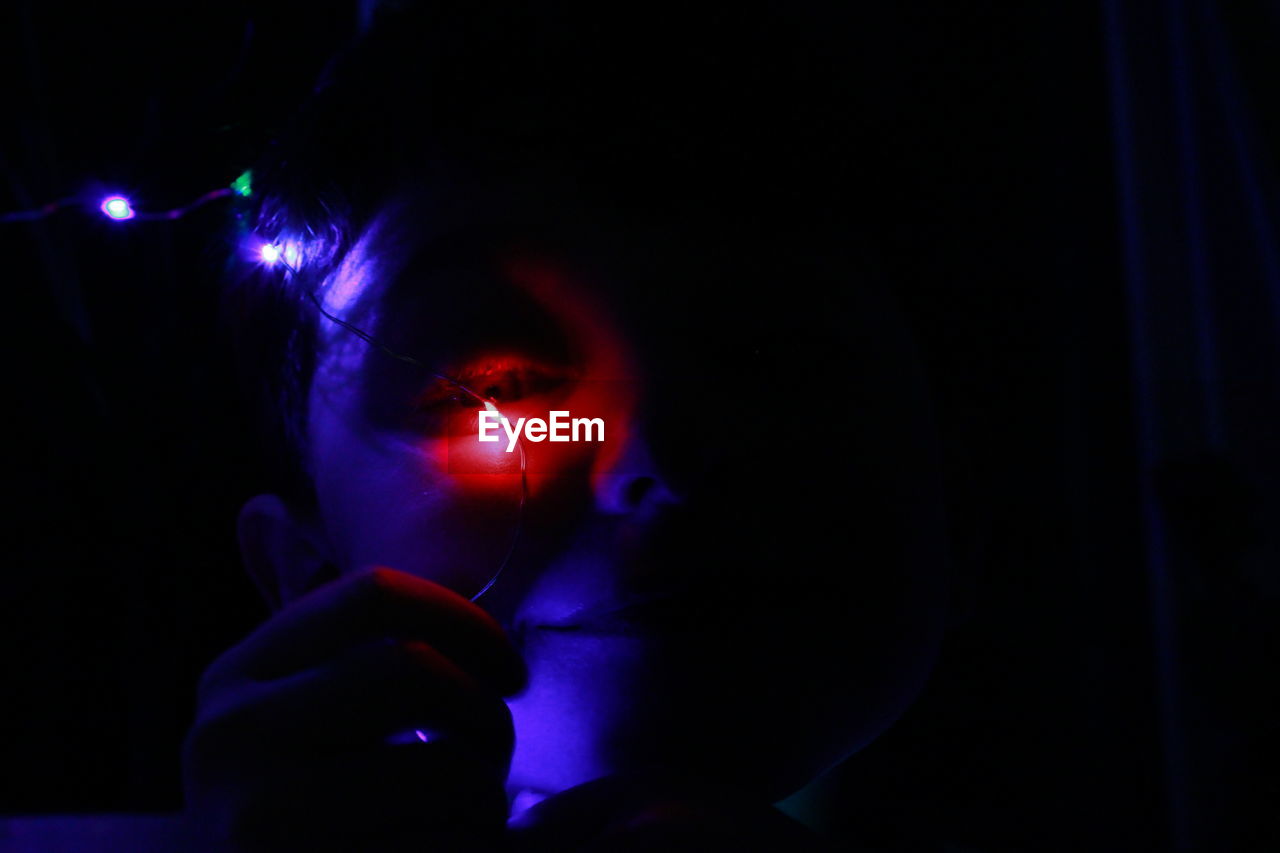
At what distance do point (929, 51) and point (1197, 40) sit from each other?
1.18ft

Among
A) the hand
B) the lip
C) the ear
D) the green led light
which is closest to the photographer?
the hand

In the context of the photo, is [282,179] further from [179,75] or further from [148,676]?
[148,676]

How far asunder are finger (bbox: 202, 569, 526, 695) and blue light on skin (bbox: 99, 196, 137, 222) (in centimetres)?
65

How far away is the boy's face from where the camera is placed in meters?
0.63

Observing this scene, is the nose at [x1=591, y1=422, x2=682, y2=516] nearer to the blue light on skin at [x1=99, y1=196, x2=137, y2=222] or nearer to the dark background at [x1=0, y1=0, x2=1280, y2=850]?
the dark background at [x1=0, y1=0, x2=1280, y2=850]

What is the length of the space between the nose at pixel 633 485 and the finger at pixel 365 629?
0.14 meters

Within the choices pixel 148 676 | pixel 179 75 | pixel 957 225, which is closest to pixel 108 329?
pixel 179 75

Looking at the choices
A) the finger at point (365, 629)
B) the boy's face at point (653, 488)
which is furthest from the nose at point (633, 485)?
the finger at point (365, 629)

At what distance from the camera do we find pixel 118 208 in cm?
91

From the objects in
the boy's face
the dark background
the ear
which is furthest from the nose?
the dark background

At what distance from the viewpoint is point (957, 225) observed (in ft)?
3.39

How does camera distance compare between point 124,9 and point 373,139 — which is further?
point 124,9
